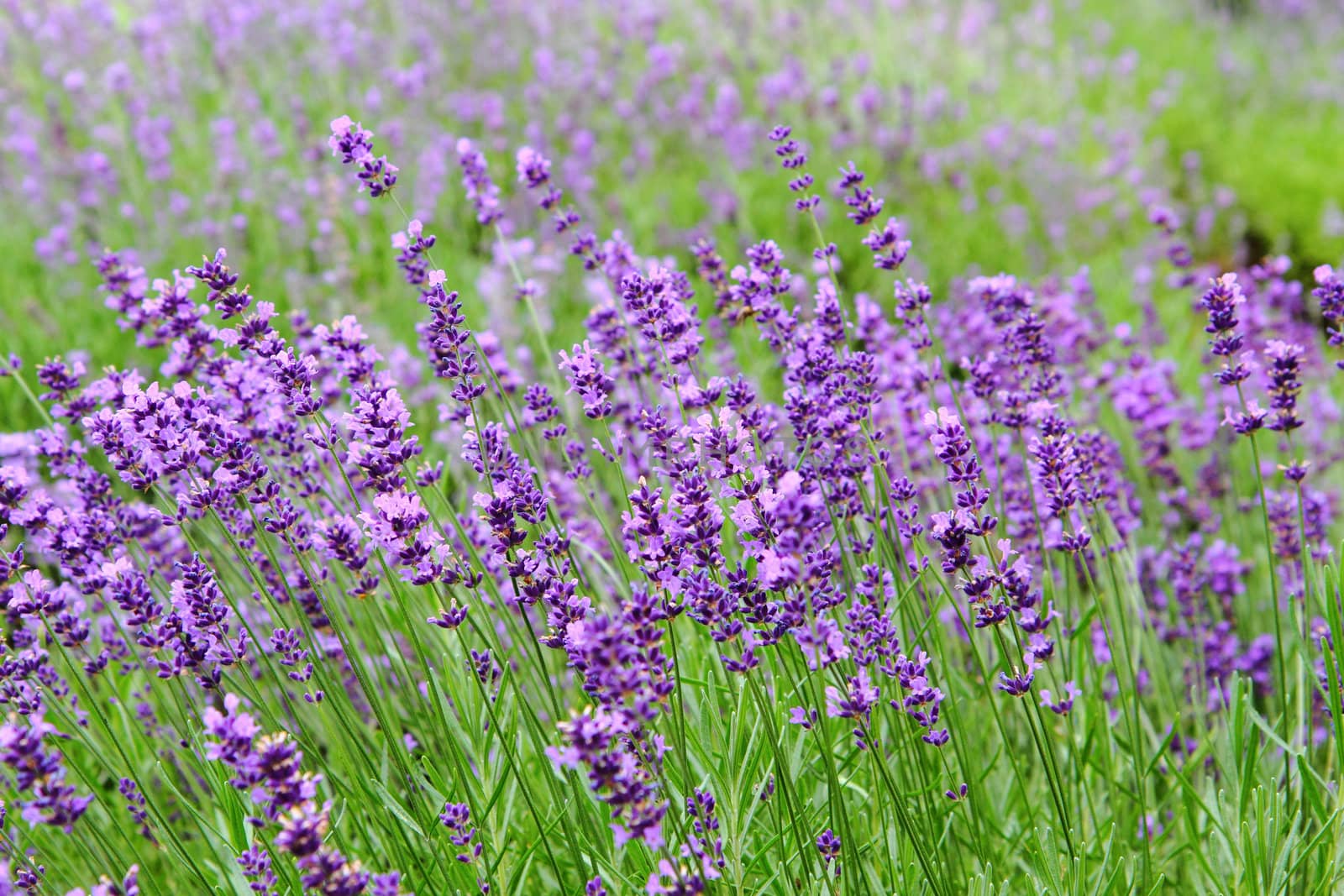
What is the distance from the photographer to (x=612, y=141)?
8828 mm

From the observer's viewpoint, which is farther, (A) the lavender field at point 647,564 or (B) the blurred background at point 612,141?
(B) the blurred background at point 612,141

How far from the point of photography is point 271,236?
23.2ft

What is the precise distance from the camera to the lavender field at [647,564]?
1.88m

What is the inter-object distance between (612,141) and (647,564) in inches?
294

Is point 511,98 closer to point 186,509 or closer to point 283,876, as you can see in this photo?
point 186,509

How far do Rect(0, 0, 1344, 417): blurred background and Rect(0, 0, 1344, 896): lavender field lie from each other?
0.12 m

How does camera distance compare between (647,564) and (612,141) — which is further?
(612,141)

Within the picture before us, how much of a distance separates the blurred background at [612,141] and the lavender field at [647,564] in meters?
0.12

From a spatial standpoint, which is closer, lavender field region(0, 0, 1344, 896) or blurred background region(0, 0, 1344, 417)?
lavender field region(0, 0, 1344, 896)

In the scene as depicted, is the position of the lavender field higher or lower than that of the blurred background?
lower

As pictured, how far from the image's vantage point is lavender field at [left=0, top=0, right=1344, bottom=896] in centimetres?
188

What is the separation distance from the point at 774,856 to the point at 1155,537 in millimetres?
2312

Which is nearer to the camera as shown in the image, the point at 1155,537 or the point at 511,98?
the point at 1155,537

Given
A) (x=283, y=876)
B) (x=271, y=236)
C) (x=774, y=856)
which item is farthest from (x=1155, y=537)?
(x=271, y=236)
